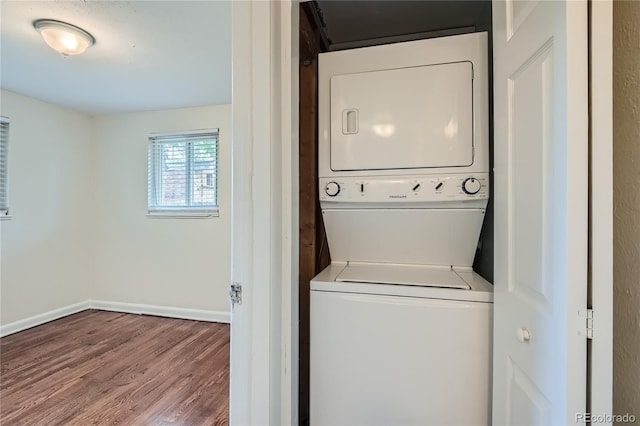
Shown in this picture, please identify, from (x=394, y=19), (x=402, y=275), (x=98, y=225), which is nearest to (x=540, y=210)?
(x=402, y=275)

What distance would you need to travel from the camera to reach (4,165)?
2732 millimetres

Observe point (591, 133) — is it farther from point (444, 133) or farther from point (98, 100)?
point (98, 100)

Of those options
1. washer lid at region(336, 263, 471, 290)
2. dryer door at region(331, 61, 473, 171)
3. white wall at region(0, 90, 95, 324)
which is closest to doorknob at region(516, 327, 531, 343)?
washer lid at region(336, 263, 471, 290)

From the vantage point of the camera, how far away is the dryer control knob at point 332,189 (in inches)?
54.5

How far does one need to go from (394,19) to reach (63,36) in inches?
76.6

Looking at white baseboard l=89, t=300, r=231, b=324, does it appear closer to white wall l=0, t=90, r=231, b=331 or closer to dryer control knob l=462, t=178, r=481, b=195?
white wall l=0, t=90, r=231, b=331

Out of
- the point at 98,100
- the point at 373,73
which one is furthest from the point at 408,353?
the point at 98,100

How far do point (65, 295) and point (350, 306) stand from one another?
362 cm

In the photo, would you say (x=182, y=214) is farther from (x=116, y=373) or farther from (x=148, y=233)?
(x=116, y=373)

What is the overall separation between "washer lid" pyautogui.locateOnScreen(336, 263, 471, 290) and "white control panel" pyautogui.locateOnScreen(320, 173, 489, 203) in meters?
0.34

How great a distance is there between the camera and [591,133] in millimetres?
628

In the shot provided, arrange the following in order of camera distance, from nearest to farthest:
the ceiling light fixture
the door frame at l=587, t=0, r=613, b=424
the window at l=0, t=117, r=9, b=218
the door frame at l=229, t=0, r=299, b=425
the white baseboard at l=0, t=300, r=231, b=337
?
1. the door frame at l=587, t=0, r=613, b=424
2. the door frame at l=229, t=0, r=299, b=425
3. the ceiling light fixture
4. the window at l=0, t=117, r=9, b=218
5. the white baseboard at l=0, t=300, r=231, b=337

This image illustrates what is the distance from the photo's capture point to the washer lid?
3.98 ft

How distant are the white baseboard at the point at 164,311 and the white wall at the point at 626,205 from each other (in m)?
3.03
